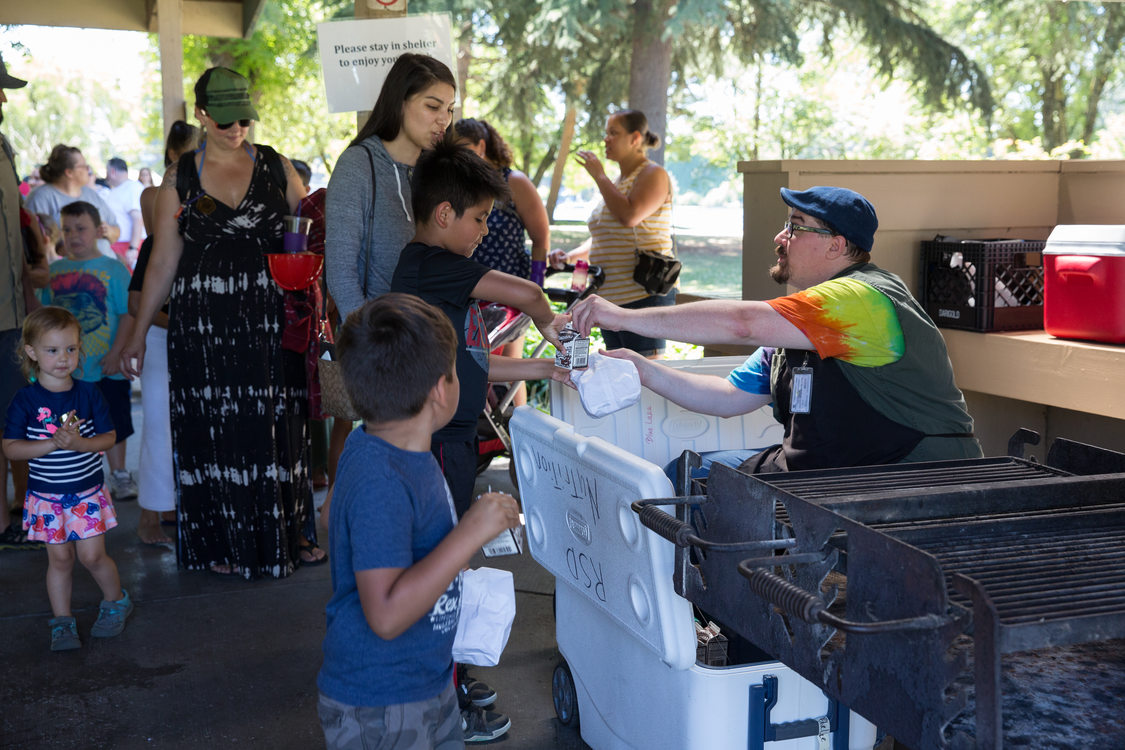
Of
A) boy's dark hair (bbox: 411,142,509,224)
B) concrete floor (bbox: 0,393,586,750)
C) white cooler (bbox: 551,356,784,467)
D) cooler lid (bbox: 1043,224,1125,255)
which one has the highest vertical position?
boy's dark hair (bbox: 411,142,509,224)

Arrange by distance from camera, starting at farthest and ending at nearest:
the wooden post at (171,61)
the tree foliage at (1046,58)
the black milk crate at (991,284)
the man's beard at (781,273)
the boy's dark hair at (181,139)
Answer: the tree foliage at (1046,58)
the wooden post at (171,61)
the boy's dark hair at (181,139)
the black milk crate at (991,284)
the man's beard at (781,273)

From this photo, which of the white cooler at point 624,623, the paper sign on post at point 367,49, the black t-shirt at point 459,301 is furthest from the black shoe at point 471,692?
the paper sign on post at point 367,49

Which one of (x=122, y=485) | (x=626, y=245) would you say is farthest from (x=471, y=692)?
(x=122, y=485)

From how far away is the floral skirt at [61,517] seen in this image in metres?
3.74

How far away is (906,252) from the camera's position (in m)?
4.90

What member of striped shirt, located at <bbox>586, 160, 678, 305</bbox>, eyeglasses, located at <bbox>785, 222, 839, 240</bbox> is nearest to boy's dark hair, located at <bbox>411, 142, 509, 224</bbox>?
eyeglasses, located at <bbox>785, 222, 839, 240</bbox>

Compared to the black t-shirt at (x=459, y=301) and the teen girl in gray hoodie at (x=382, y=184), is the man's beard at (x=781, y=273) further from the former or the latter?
the teen girl in gray hoodie at (x=382, y=184)

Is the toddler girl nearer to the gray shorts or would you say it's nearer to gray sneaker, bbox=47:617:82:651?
gray sneaker, bbox=47:617:82:651

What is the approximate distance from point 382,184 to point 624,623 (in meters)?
1.69

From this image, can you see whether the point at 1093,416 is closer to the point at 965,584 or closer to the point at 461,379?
the point at 461,379

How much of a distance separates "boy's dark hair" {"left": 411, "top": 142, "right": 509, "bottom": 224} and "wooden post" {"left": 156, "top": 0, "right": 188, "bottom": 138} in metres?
4.41

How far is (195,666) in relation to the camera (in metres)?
3.71

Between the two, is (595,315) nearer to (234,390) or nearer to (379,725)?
(379,725)

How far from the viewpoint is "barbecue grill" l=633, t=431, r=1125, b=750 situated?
1.46 metres
